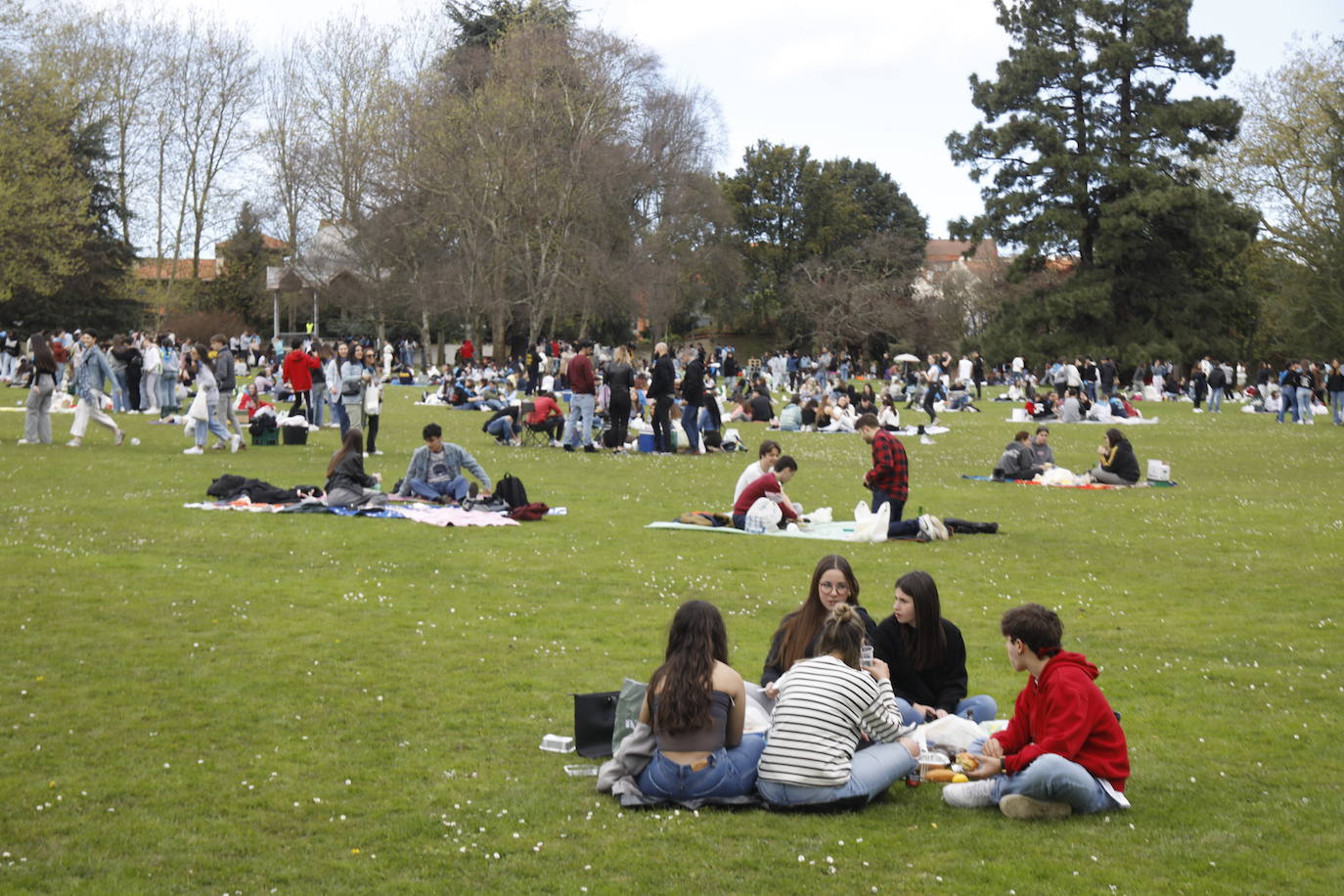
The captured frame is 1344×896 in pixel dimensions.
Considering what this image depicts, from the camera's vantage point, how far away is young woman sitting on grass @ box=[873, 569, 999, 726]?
7.17 m

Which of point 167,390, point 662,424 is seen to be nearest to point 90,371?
point 167,390

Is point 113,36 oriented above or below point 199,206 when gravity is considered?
above

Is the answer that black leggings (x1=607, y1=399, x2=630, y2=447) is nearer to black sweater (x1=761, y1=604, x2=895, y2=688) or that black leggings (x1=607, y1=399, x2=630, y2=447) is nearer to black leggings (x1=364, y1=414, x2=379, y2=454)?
black leggings (x1=364, y1=414, x2=379, y2=454)

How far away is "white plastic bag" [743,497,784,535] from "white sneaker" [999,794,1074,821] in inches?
353

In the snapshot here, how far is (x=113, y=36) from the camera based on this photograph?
2432 inches

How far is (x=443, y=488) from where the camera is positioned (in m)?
16.8

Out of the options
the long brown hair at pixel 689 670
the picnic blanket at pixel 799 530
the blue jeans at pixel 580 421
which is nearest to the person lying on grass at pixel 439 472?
the picnic blanket at pixel 799 530

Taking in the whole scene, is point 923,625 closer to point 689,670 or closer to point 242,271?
point 689,670

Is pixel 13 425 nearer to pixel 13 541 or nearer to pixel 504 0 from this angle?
pixel 13 541

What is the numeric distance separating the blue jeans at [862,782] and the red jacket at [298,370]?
21.1 metres

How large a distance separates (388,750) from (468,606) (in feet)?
12.0

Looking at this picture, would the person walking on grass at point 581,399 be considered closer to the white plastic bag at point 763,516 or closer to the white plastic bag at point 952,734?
the white plastic bag at point 763,516

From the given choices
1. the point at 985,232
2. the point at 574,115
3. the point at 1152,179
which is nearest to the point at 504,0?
the point at 574,115

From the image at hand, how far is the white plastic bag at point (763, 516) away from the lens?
14.9 meters
